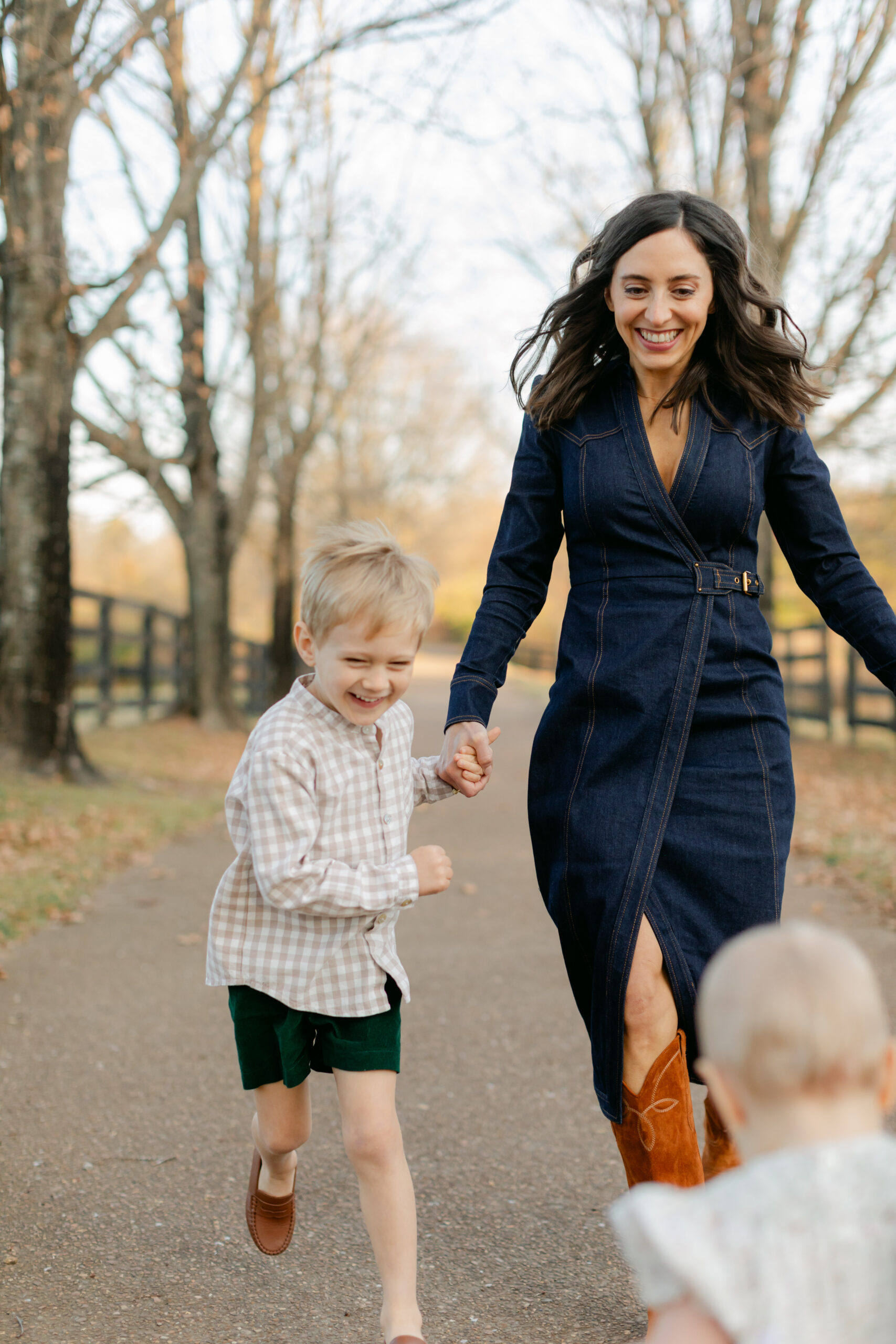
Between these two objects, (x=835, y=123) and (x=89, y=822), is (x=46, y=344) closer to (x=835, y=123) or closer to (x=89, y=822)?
(x=89, y=822)

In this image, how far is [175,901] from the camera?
22.7ft

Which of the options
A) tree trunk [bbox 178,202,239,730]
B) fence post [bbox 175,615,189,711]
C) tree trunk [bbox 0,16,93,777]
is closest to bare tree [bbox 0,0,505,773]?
tree trunk [bbox 0,16,93,777]

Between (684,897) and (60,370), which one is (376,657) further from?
(60,370)

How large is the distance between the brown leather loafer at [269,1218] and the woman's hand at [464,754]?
969 mm

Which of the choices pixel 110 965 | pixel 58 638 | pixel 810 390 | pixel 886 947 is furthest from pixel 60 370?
pixel 810 390

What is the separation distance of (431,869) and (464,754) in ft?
1.20

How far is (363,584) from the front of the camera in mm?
2441

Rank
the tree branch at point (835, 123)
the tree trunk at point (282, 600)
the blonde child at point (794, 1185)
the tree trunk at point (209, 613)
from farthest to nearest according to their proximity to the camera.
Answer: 1. the tree trunk at point (282, 600)
2. the tree trunk at point (209, 613)
3. the tree branch at point (835, 123)
4. the blonde child at point (794, 1185)

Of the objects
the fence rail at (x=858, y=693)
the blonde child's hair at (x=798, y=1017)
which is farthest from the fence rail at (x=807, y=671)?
the blonde child's hair at (x=798, y=1017)

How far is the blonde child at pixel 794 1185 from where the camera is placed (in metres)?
1.31

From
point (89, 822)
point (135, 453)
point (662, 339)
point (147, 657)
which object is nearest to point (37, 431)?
point (89, 822)

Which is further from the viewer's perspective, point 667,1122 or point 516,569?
point 516,569

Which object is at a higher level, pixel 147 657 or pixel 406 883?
pixel 406 883

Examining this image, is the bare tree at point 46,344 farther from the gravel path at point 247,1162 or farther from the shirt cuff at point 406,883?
the shirt cuff at point 406,883
